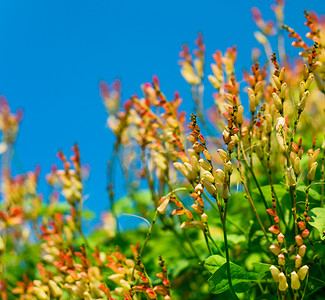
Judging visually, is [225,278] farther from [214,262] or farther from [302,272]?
[302,272]

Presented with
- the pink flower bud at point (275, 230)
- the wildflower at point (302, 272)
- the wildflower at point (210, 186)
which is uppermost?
the wildflower at point (210, 186)

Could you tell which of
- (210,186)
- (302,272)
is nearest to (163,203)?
(210,186)

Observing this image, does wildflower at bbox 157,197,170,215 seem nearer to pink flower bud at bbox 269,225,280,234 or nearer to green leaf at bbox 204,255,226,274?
green leaf at bbox 204,255,226,274

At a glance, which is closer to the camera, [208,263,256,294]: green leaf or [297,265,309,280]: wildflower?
[297,265,309,280]: wildflower

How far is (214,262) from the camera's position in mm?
1281

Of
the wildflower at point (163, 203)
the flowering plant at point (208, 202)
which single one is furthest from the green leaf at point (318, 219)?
the wildflower at point (163, 203)

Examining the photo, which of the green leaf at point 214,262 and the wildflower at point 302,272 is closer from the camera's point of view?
the wildflower at point 302,272

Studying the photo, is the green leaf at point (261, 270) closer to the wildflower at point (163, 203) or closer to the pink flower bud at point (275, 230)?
the pink flower bud at point (275, 230)

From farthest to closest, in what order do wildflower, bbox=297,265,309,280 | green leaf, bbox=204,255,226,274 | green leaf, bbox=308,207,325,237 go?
1. green leaf, bbox=204,255,226,274
2. green leaf, bbox=308,207,325,237
3. wildflower, bbox=297,265,309,280

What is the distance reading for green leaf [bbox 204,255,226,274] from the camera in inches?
50.3

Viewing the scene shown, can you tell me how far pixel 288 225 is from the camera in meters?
1.54

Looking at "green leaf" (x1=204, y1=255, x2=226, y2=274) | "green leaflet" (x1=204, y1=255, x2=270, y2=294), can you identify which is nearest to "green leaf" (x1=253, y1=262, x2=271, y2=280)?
"green leaflet" (x1=204, y1=255, x2=270, y2=294)

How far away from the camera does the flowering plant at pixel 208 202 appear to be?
123 centimetres

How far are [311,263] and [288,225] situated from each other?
0.69ft
